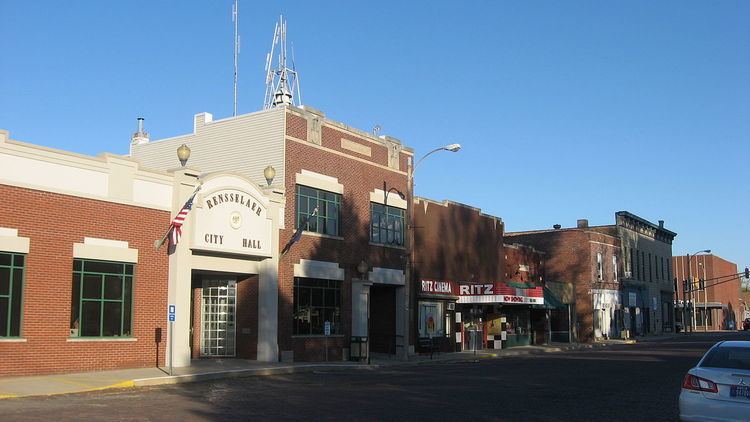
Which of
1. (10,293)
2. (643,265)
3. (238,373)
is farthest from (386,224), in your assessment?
(643,265)

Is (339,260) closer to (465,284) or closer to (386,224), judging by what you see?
(386,224)

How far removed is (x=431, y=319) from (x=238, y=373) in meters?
16.1

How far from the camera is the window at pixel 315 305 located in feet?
98.1

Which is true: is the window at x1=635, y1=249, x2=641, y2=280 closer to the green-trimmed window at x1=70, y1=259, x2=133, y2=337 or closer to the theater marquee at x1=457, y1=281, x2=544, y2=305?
the theater marquee at x1=457, y1=281, x2=544, y2=305

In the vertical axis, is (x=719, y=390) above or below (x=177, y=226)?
below

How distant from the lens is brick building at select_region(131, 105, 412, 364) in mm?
28266

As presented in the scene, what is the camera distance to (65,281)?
2186 centimetres

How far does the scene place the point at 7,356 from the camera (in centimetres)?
2022

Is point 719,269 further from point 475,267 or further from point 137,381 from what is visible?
point 137,381

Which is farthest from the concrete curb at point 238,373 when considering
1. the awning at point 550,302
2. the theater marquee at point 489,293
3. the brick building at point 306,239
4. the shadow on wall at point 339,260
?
the awning at point 550,302

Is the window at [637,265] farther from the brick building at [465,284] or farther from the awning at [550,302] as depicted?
the brick building at [465,284]

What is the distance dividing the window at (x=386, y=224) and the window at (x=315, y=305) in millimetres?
3609

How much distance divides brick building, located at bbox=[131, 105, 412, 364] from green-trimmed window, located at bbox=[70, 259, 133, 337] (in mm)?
1935

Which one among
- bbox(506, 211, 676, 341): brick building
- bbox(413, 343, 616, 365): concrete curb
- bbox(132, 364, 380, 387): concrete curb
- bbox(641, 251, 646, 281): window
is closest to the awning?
bbox(413, 343, 616, 365): concrete curb
